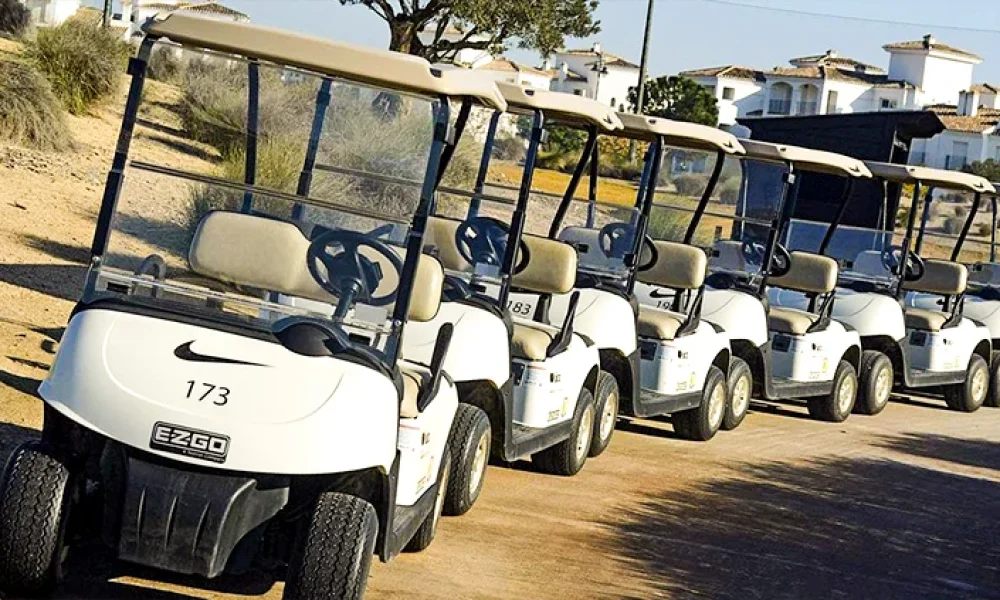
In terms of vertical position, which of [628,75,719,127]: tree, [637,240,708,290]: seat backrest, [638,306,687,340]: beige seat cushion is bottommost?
[638,306,687,340]: beige seat cushion

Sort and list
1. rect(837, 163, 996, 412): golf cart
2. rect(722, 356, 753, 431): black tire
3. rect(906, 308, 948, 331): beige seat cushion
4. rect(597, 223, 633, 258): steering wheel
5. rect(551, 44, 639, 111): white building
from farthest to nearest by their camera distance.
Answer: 1. rect(551, 44, 639, 111): white building
2. rect(906, 308, 948, 331): beige seat cushion
3. rect(837, 163, 996, 412): golf cart
4. rect(722, 356, 753, 431): black tire
5. rect(597, 223, 633, 258): steering wheel

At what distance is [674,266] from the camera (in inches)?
430

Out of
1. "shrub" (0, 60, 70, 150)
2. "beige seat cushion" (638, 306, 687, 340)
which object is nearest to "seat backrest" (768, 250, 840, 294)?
"beige seat cushion" (638, 306, 687, 340)

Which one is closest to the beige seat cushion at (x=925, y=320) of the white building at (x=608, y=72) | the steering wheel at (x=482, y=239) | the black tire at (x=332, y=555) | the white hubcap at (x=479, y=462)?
the steering wheel at (x=482, y=239)

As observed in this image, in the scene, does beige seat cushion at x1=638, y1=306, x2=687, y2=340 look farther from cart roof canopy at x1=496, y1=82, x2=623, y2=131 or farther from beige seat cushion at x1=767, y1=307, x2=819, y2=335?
beige seat cushion at x1=767, y1=307, x2=819, y2=335

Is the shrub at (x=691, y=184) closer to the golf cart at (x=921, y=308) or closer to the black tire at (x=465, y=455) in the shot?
the golf cart at (x=921, y=308)

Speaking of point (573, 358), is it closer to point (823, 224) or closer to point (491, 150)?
point (491, 150)

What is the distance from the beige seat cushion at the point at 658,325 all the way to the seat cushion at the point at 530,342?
1744mm

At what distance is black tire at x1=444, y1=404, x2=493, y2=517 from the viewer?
7.26 m

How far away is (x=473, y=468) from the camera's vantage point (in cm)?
740

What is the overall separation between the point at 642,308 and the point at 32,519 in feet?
19.9

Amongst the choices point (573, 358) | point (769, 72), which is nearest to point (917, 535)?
point (573, 358)

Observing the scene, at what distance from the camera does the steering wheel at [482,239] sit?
8.41m

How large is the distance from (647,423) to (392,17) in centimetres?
1882
